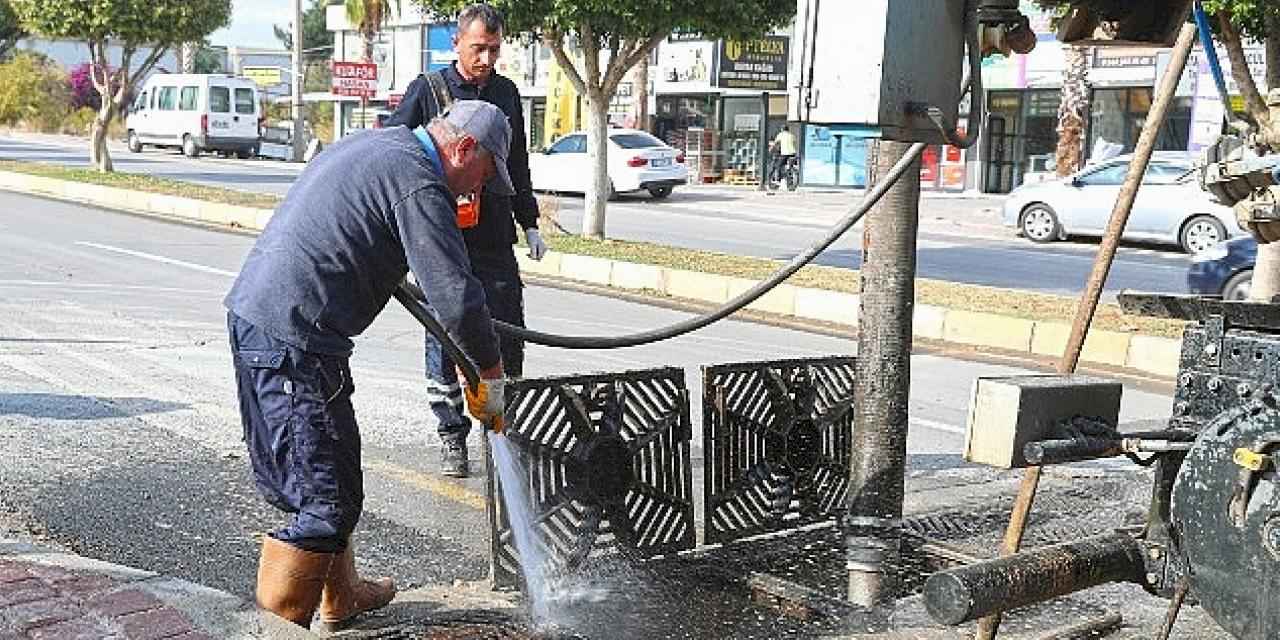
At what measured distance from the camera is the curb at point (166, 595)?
392 cm

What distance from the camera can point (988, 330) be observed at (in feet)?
38.9

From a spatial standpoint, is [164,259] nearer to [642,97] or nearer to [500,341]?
[500,341]

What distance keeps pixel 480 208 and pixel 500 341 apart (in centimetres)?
55

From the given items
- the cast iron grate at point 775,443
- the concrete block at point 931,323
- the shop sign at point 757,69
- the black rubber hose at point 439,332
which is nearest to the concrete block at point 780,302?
the concrete block at point 931,323

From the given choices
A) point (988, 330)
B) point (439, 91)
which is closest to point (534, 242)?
point (439, 91)

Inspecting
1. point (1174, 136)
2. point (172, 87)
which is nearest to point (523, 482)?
point (1174, 136)

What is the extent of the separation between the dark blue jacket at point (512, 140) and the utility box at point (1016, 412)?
2.77m

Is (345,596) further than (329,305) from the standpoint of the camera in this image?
Yes

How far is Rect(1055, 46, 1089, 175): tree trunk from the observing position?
95.9 feet

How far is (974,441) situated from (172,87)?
41.7m

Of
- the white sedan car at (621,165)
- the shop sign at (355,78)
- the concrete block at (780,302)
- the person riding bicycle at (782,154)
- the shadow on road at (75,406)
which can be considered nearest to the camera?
the shadow on road at (75,406)

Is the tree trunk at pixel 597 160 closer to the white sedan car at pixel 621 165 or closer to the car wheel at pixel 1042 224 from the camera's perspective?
the car wheel at pixel 1042 224

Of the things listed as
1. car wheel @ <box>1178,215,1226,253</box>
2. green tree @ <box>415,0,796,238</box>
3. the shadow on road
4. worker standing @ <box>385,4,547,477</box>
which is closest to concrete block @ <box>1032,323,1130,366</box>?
worker standing @ <box>385,4,547,477</box>

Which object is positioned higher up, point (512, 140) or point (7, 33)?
point (7, 33)
